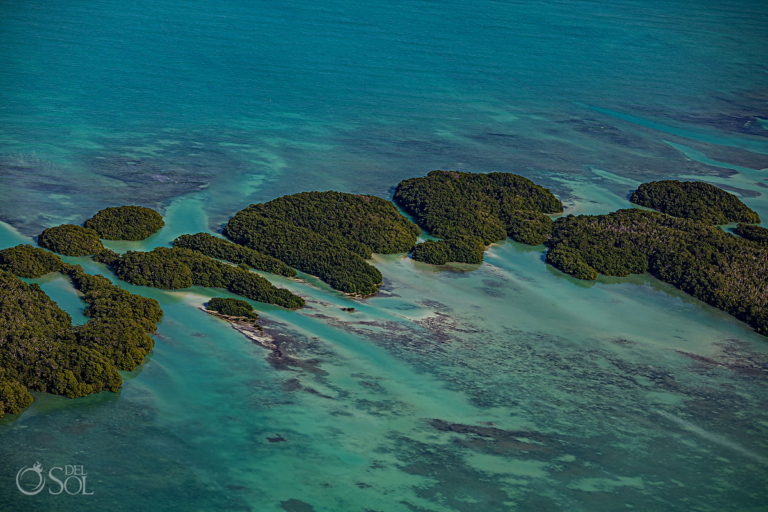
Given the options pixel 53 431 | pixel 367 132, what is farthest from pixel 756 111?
pixel 53 431

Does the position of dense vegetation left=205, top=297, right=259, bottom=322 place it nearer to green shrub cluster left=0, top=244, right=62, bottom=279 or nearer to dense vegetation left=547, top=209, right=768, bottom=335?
green shrub cluster left=0, top=244, right=62, bottom=279

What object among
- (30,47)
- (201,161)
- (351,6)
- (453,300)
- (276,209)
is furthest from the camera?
(351,6)

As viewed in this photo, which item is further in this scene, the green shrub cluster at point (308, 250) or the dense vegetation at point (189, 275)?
the green shrub cluster at point (308, 250)

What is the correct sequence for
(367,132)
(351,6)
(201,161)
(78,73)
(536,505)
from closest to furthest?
(536,505) → (201,161) → (367,132) → (78,73) → (351,6)

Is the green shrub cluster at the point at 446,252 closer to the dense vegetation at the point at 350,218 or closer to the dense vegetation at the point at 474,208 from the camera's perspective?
the dense vegetation at the point at 474,208

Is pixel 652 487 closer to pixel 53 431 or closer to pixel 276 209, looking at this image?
pixel 53 431
